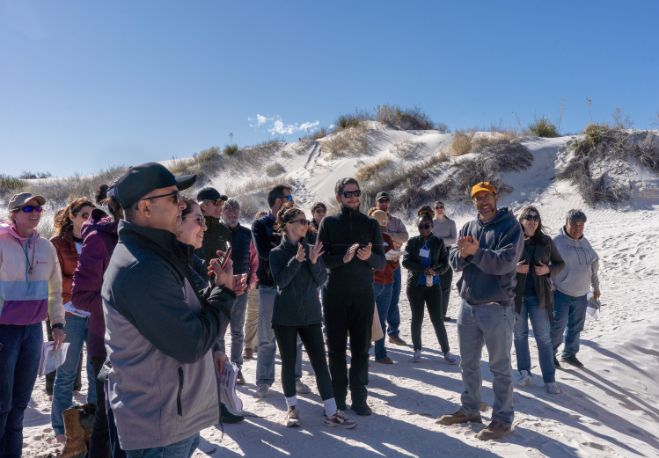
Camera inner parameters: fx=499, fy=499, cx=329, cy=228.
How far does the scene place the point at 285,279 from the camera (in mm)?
4371

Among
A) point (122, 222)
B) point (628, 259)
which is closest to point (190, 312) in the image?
point (122, 222)

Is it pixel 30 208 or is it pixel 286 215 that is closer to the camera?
pixel 30 208

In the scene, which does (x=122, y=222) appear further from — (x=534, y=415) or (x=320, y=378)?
(x=534, y=415)

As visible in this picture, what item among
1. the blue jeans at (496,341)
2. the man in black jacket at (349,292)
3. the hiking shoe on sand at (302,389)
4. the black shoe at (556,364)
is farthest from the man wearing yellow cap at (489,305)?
the black shoe at (556,364)

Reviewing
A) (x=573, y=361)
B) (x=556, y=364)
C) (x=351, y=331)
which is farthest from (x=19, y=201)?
(x=573, y=361)

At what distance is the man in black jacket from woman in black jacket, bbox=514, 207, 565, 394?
186 cm

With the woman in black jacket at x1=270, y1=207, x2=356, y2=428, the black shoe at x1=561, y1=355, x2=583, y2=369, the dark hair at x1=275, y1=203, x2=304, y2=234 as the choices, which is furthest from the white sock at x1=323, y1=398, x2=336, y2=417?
the black shoe at x1=561, y1=355, x2=583, y2=369

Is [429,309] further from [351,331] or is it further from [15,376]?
[15,376]

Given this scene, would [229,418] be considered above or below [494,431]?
above

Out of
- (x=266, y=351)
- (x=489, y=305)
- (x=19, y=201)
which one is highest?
(x=19, y=201)

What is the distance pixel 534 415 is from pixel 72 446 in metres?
3.87

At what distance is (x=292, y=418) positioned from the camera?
4.33 m

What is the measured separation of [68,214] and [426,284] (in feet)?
13.3

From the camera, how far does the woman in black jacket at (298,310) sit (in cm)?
432
